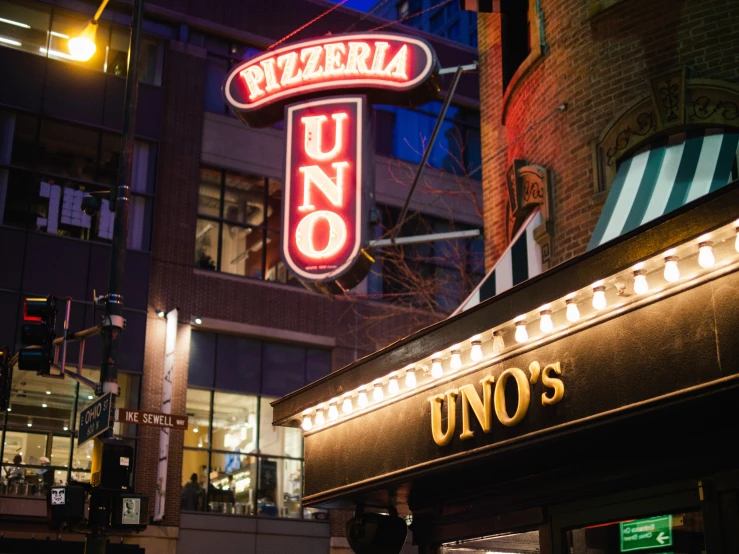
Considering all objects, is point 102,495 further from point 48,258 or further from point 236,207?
point 236,207

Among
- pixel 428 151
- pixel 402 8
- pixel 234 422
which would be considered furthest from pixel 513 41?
pixel 402 8

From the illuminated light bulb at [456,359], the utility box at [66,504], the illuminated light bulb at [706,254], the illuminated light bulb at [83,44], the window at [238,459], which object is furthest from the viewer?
the window at [238,459]

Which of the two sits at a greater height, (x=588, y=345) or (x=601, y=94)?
(x=601, y=94)

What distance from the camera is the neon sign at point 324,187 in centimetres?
1232

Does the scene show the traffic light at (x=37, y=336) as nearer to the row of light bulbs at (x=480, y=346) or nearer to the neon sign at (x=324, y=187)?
the neon sign at (x=324, y=187)

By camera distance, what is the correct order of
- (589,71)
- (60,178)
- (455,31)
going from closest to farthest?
(589,71)
(60,178)
(455,31)

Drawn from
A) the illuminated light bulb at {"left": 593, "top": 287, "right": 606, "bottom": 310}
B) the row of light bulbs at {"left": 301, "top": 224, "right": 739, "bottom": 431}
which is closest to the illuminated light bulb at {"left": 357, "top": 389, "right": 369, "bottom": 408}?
the row of light bulbs at {"left": 301, "top": 224, "right": 739, "bottom": 431}

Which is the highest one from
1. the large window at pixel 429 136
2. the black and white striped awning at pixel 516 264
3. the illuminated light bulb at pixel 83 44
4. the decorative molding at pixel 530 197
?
the large window at pixel 429 136

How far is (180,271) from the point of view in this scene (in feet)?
89.2

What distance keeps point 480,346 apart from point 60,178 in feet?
68.3

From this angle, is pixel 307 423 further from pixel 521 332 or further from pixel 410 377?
pixel 521 332

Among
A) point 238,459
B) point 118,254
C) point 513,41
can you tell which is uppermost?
point 513,41

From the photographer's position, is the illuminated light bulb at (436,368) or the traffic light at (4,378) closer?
the illuminated light bulb at (436,368)

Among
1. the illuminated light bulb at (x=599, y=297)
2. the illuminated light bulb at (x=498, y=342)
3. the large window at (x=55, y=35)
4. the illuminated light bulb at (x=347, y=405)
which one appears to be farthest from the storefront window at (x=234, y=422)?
the illuminated light bulb at (x=599, y=297)
